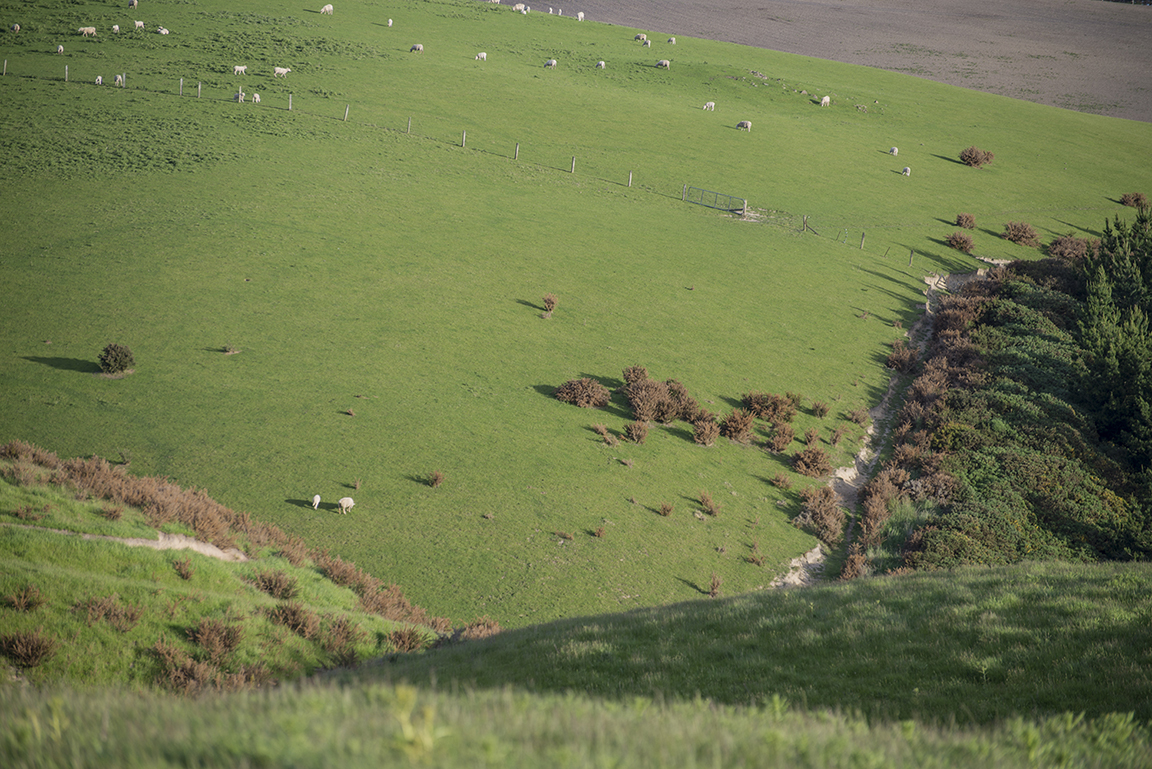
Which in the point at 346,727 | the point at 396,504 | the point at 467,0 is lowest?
the point at 396,504

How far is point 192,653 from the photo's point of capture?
35.8 ft

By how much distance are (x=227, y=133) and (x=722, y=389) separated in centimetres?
4357

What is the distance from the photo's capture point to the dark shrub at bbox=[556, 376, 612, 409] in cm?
2725

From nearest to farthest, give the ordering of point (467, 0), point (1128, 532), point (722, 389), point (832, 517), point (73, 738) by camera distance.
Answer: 1. point (73, 738)
2. point (1128, 532)
3. point (832, 517)
4. point (722, 389)
5. point (467, 0)

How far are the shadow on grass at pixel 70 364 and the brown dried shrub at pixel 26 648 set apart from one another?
54.3 ft

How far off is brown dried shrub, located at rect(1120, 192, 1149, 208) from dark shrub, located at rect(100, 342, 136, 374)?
85775 millimetres

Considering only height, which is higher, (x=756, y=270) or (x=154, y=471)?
(x=756, y=270)

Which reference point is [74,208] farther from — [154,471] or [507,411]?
[507,411]

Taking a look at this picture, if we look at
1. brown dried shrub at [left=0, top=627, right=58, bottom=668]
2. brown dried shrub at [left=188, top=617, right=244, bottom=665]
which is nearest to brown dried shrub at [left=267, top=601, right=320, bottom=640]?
brown dried shrub at [left=188, top=617, right=244, bottom=665]

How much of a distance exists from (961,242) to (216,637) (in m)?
57.7

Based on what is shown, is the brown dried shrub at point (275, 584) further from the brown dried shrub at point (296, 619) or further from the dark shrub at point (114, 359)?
the dark shrub at point (114, 359)

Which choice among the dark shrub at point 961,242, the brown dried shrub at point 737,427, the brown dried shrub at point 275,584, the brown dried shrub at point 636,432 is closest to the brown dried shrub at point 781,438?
the brown dried shrub at point 737,427

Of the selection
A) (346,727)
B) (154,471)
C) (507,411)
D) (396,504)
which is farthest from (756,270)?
(346,727)

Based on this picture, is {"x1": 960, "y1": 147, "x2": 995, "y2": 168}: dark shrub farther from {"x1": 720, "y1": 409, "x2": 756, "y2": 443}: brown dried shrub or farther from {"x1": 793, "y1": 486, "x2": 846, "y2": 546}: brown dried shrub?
{"x1": 793, "y1": 486, "x2": 846, "y2": 546}: brown dried shrub
